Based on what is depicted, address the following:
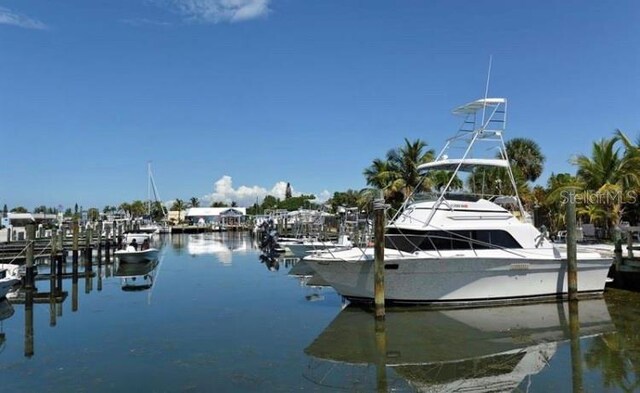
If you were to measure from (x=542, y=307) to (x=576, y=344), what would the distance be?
170 inches

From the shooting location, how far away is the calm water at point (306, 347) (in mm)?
10406

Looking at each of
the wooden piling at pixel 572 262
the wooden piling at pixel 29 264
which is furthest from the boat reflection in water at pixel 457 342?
the wooden piling at pixel 29 264

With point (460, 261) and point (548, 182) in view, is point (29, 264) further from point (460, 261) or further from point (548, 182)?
point (548, 182)

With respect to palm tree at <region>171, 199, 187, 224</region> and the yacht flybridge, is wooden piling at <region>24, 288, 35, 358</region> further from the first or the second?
palm tree at <region>171, 199, 187, 224</region>

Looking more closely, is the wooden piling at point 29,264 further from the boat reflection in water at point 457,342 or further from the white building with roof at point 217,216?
the white building with roof at point 217,216

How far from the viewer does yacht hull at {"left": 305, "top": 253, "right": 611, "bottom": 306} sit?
16625 mm

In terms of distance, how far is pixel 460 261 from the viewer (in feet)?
54.5

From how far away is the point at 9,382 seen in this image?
10.5 metres

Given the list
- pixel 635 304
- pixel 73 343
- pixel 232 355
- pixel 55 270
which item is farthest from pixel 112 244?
pixel 635 304

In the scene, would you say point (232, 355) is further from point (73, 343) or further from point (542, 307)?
point (542, 307)

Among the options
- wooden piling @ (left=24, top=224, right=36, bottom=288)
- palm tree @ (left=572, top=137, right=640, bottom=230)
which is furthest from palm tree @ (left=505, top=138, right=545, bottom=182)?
wooden piling @ (left=24, top=224, right=36, bottom=288)

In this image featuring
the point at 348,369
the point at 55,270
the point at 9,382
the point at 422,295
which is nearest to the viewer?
the point at 9,382

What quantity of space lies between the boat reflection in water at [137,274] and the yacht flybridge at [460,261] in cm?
1179

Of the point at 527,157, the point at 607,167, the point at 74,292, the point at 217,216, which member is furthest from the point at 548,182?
the point at 217,216
